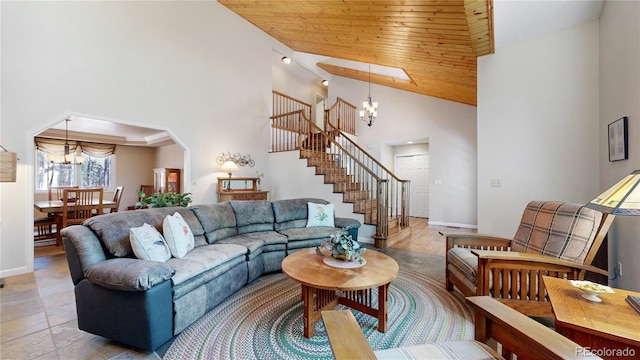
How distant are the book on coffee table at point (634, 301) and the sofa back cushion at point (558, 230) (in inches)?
29.4

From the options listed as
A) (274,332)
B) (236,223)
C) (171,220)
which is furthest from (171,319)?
(236,223)

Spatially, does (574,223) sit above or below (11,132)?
below

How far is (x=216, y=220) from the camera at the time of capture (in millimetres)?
3084

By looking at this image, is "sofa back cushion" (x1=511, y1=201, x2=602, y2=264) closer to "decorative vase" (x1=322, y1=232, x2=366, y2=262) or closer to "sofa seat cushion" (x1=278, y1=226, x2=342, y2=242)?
"decorative vase" (x1=322, y1=232, x2=366, y2=262)

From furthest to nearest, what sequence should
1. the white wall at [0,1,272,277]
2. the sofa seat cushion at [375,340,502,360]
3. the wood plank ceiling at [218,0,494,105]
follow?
1. the white wall at [0,1,272,277]
2. the wood plank ceiling at [218,0,494,105]
3. the sofa seat cushion at [375,340,502,360]

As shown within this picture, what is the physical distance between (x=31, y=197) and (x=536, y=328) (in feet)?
17.0

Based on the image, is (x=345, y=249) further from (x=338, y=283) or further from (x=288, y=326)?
(x=288, y=326)

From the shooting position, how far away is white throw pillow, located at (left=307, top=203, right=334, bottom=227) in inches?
150

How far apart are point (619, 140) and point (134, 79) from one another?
20.1 ft

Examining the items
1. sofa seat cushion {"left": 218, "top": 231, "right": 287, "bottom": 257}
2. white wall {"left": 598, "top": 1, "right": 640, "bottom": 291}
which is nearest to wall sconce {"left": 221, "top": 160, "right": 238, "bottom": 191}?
sofa seat cushion {"left": 218, "top": 231, "right": 287, "bottom": 257}

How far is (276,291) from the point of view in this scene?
2.65 meters

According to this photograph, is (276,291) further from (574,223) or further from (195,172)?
(195,172)

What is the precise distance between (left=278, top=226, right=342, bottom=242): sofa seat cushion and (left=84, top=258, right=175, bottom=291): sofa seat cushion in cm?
164

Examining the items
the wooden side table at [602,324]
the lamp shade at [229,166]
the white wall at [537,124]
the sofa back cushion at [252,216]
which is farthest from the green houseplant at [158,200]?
the white wall at [537,124]
